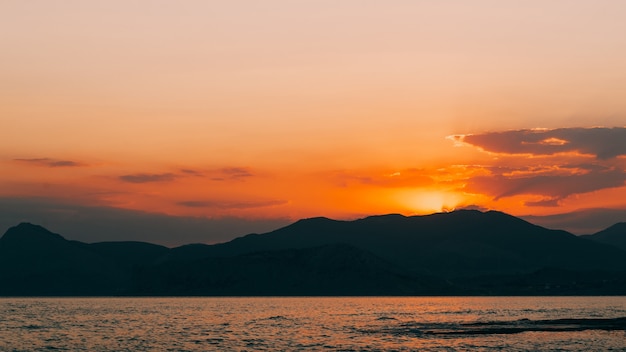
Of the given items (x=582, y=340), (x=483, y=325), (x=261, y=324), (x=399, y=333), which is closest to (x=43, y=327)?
(x=261, y=324)

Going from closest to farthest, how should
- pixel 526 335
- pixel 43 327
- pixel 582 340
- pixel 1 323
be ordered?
pixel 582 340 < pixel 526 335 < pixel 43 327 < pixel 1 323

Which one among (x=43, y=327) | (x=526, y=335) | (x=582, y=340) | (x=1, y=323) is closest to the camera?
(x=582, y=340)

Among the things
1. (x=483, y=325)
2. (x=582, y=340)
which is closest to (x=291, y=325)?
(x=483, y=325)

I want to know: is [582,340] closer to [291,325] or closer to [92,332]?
[291,325]

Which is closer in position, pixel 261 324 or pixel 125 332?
pixel 125 332

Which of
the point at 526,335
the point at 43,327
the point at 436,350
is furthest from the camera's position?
the point at 43,327

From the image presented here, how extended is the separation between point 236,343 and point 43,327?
202 ft

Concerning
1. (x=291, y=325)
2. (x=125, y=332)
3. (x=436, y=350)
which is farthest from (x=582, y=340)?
(x=125, y=332)

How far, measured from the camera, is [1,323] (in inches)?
7328

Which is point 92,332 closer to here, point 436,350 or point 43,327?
point 43,327

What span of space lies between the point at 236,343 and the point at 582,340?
5129cm

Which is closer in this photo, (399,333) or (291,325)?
(399,333)

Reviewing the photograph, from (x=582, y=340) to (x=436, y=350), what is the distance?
2753 centimetres

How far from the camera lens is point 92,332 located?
155500mm
